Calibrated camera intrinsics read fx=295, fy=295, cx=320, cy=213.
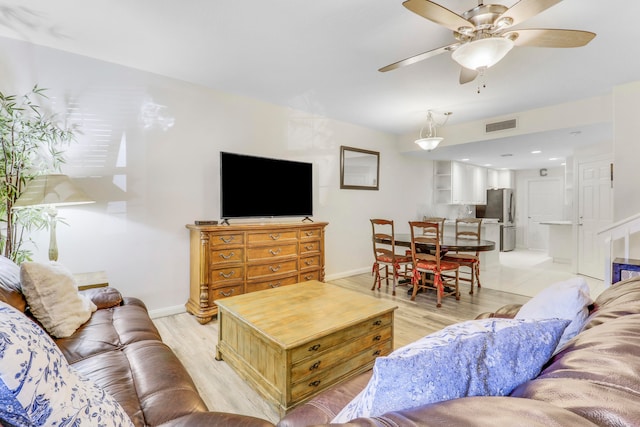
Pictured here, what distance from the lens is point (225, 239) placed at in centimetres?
310

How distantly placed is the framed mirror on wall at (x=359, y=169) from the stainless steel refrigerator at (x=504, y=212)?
471 cm

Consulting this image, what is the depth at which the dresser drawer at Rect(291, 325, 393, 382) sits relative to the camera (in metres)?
1.68

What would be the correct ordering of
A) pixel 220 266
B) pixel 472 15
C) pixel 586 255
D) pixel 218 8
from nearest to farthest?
1. pixel 472 15
2. pixel 218 8
3. pixel 220 266
4. pixel 586 255

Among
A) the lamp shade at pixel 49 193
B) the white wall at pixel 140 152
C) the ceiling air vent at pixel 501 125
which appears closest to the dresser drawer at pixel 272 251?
the white wall at pixel 140 152

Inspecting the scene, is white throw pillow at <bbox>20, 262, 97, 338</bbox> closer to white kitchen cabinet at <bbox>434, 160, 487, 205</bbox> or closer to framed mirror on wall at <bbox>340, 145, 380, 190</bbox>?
framed mirror on wall at <bbox>340, 145, 380, 190</bbox>

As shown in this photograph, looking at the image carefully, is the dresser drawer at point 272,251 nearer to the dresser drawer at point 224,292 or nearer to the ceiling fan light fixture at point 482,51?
the dresser drawer at point 224,292

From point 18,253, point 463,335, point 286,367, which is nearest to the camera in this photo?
point 463,335

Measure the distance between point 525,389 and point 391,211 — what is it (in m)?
5.24

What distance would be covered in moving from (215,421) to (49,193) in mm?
2194

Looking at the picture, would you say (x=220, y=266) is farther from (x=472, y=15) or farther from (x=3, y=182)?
(x=472, y=15)

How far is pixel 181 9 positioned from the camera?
206 cm

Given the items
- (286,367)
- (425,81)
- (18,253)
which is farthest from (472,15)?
(18,253)

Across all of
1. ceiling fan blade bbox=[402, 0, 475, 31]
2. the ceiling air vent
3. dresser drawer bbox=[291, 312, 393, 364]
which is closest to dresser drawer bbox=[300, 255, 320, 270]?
dresser drawer bbox=[291, 312, 393, 364]

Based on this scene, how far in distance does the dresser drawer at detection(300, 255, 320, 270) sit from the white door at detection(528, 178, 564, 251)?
7.37 metres
